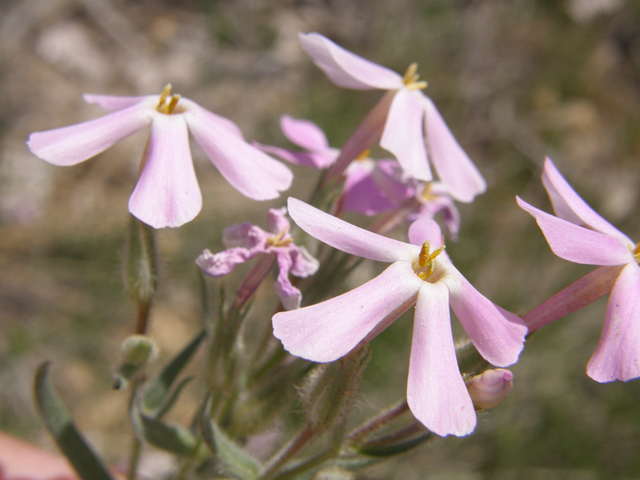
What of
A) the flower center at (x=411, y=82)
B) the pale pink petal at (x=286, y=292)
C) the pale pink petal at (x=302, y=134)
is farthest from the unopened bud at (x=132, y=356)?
the flower center at (x=411, y=82)

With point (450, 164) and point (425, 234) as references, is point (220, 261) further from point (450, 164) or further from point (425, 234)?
point (450, 164)

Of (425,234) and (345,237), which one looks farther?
(425,234)

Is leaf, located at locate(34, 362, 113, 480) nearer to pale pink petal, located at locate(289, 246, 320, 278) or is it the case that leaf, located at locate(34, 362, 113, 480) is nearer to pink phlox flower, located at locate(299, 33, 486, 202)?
pale pink petal, located at locate(289, 246, 320, 278)

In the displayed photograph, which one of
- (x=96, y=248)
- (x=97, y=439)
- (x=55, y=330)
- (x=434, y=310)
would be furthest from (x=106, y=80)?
(x=434, y=310)

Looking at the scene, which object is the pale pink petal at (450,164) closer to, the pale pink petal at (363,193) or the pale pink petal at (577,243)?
the pale pink petal at (363,193)

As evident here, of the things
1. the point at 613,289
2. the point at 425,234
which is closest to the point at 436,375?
the point at 425,234

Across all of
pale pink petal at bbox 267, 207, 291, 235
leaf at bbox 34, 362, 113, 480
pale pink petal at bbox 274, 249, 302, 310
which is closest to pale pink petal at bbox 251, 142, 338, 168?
pale pink petal at bbox 267, 207, 291, 235
